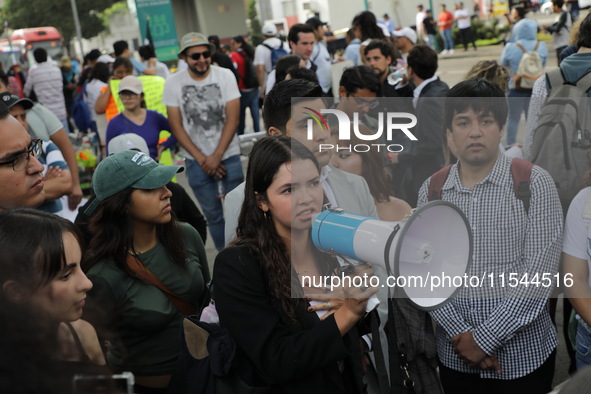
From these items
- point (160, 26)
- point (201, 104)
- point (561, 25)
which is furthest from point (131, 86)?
point (160, 26)

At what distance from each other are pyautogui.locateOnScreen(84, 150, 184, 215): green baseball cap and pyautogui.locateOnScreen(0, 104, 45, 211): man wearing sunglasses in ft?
0.81

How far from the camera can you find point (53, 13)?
5184 centimetres

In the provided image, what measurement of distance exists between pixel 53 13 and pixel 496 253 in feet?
180

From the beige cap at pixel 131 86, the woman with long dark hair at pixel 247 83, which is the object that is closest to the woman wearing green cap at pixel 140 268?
the beige cap at pixel 131 86

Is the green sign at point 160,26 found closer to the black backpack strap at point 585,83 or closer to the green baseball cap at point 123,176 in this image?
the green baseball cap at point 123,176

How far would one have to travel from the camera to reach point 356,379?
7.38ft

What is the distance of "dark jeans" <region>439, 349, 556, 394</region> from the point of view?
8.13 feet

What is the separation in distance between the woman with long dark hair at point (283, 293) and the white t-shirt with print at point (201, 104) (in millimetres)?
3326

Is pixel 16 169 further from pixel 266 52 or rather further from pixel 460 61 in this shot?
pixel 460 61

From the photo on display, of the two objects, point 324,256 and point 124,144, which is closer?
point 324,256

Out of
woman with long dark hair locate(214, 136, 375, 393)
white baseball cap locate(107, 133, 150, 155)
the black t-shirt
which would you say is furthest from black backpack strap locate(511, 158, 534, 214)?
the black t-shirt

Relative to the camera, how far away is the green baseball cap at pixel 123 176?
117 inches

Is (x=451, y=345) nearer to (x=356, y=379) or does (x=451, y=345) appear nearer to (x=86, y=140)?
(x=356, y=379)

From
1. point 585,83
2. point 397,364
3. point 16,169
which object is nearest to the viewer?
point 397,364
